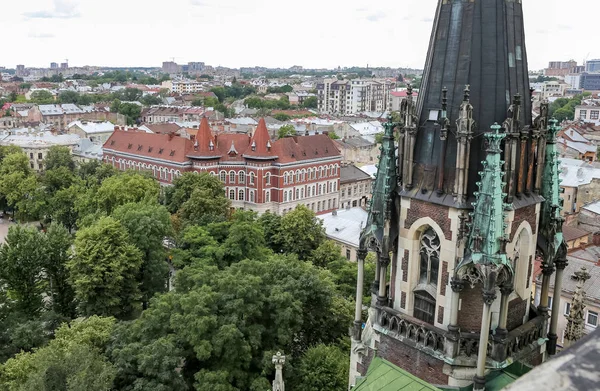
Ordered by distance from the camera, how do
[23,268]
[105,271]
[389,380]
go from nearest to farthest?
1. [389,380]
2. [23,268]
3. [105,271]

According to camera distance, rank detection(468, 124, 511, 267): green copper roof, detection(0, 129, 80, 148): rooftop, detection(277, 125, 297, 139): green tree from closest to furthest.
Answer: detection(468, 124, 511, 267): green copper roof → detection(0, 129, 80, 148): rooftop → detection(277, 125, 297, 139): green tree

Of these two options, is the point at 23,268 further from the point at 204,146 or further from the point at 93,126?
the point at 93,126

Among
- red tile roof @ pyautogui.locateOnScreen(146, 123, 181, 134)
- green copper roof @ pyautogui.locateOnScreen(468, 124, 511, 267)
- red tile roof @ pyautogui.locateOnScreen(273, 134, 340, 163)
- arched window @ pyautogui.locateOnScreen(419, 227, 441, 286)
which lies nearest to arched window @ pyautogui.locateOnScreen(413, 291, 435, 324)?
arched window @ pyautogui.locateOnScreen(419, 227, 441, 286)

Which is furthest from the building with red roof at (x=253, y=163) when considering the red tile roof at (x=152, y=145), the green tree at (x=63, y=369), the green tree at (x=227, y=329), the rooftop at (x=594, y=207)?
the green tree at (x=63, y=369)

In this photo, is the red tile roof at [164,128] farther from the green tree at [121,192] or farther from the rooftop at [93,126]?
the green tree at [121,192]

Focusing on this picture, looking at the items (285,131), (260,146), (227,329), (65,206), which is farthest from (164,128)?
(227,329)

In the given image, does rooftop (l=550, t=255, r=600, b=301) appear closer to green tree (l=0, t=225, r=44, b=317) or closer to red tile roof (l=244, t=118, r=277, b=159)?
green tree (l=0, t=225, r=44, b=317)

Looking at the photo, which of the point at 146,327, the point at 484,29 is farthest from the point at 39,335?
the point at 484,29
